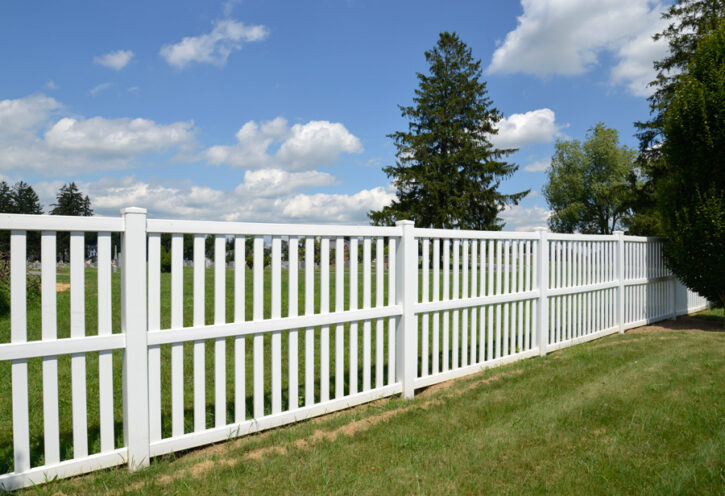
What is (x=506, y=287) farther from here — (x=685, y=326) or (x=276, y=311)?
(x=685, y=326)

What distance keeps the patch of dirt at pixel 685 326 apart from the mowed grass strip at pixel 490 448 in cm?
413

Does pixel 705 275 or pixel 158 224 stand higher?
pixel 158 224

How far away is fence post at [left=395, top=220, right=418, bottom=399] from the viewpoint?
4.55m

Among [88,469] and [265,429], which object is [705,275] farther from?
[88,469]

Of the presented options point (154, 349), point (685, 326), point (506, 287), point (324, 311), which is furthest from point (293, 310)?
point (685, 326)

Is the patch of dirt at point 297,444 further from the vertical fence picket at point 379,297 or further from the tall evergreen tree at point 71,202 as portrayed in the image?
the tall evergreen tree at point 71,202

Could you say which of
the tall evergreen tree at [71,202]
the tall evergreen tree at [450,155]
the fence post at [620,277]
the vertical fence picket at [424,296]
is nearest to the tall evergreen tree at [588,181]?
the tall evergreen tree at [450,155]

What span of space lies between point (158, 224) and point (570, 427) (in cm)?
337

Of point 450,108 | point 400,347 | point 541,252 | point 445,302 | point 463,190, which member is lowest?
point 400,347

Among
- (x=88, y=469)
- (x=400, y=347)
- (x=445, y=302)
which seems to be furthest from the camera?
(x=445, y=302)

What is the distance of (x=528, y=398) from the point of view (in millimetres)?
4355

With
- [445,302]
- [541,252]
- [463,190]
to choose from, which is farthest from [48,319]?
[463,190]

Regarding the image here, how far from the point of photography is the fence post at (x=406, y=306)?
4.55m

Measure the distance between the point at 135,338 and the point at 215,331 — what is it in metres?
0.52
